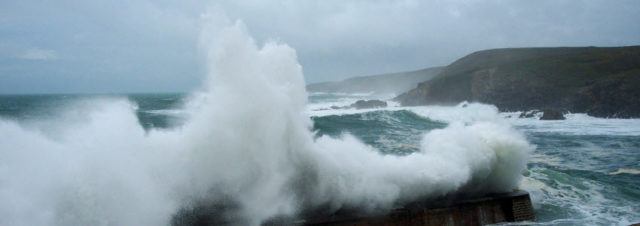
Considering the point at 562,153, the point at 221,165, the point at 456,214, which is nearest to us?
the point at 221,165

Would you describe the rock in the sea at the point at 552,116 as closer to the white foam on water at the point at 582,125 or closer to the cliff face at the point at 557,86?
the white foam on water at the point at 582,125

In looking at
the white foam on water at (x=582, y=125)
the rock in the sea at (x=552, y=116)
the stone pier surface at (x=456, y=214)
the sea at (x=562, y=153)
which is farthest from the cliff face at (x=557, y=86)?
the stone pier surface at (x=456, y=214)

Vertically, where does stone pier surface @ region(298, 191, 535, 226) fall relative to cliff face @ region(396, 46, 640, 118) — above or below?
below

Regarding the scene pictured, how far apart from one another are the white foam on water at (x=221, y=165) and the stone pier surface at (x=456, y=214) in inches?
12.1

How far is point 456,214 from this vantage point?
6.61m

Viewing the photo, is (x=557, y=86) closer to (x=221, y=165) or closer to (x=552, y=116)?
(x=552, y=116)

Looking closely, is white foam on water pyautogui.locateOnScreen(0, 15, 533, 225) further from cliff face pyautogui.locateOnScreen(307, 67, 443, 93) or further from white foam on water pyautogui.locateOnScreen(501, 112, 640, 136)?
cliff face pyautogui.locateOnScreen(307, 67, 443, 93)

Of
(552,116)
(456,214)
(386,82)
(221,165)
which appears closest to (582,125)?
(552,116)

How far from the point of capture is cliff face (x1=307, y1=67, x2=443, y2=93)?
3841 inches

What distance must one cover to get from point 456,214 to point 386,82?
100 meters

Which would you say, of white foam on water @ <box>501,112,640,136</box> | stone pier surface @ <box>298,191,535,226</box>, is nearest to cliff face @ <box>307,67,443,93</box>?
white foam on water @ <box>501,112,640,136</box>

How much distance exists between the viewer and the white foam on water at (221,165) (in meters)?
Result: 5.04

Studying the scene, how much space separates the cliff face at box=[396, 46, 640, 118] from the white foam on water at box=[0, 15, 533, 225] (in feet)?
103

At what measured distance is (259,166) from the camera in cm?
614
